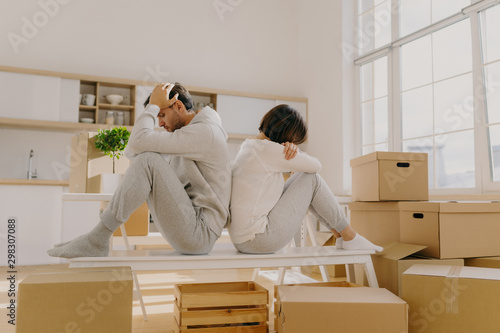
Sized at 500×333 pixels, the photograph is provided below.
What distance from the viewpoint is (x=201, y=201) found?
1.78 meters

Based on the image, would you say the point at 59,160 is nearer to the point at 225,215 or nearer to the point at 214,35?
the point at 214,35

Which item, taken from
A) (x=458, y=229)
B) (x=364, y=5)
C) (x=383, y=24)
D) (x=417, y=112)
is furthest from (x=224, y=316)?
(x=364, y=5)

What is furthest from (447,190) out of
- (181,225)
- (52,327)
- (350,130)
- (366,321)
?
(52,327)

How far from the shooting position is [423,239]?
84.4 inches

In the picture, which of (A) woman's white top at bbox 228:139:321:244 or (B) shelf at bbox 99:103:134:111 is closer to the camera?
(A) woman's white top at bbox 228:139:321:244

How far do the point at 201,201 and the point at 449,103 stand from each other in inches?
95.4

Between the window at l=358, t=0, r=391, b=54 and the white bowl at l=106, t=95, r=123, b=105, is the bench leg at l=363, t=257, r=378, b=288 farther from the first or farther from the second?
the white bowl at l=106, t=95, r=123, b=105

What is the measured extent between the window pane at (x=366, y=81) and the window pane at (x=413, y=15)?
530mm

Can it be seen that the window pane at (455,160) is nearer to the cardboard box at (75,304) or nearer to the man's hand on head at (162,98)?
the man's hand on head at (162,98)

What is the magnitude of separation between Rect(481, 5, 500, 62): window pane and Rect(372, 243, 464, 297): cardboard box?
1703 millimetres

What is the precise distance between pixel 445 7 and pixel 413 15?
35 centimetres

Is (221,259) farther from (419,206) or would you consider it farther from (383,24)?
(383,24)

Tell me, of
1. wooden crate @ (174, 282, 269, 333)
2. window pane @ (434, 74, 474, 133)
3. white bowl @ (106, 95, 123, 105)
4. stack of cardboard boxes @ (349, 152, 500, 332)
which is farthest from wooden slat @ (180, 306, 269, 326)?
white bowl @ (106, 95, 123, 105)

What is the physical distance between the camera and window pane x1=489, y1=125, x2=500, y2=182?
298 centimetres
